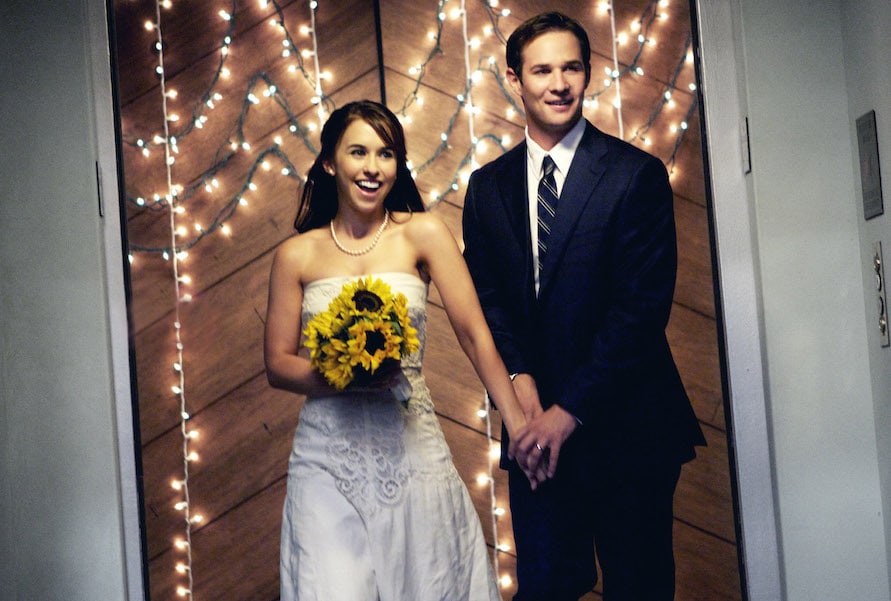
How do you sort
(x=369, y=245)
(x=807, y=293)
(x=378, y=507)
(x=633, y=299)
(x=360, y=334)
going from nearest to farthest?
(x=360, y=334)
(x=378, y=507)
(x=633, y=299)
(x=369, y=245)
(x=807, y=293)

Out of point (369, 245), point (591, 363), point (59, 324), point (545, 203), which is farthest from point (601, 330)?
point (59, 324)

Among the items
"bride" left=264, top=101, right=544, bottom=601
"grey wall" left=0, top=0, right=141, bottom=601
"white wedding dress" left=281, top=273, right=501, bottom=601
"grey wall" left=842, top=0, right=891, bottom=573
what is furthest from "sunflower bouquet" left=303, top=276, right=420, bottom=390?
"grey wall" left=842, top=0, right=891, bottom=573

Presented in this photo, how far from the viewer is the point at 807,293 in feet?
10.8

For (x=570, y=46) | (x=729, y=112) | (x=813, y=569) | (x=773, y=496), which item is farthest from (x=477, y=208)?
(x=813, y=569)

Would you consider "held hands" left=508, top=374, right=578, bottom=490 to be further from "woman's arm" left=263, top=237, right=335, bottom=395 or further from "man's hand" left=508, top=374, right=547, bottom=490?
"woman's arm" left=263, top=237, right=335, bottom=395

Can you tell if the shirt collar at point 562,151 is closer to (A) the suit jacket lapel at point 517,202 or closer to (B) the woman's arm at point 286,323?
(A) the suit jacket lapel at point 517,202

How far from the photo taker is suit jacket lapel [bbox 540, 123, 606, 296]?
122 inches

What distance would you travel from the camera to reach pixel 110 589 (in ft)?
10.9

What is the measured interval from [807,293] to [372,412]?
1214 mm

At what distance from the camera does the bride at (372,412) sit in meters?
2.91

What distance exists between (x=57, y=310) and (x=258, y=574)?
1.16 metres

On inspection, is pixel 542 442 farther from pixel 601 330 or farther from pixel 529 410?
pixel 601 330

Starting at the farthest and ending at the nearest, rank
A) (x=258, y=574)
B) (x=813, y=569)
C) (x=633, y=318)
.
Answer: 1. (x=258, y=574)
2. (x=813, y=569)
3. (x=633, y=318)

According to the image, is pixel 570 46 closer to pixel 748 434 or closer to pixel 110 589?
pixel 748 434
